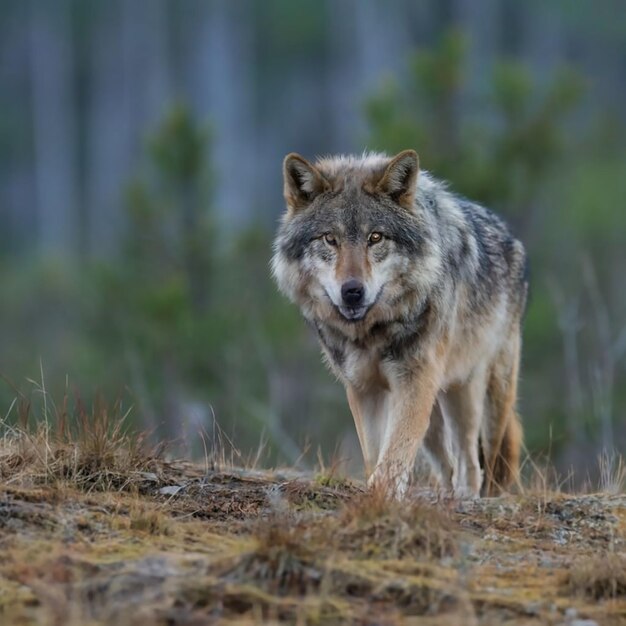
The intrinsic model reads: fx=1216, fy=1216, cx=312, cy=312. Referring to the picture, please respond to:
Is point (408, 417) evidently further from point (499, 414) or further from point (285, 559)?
point (285, 559)

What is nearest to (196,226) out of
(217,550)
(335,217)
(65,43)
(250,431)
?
(250,431)

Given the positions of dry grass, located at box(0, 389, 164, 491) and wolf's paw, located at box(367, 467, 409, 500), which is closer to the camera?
wolf's paw, located at box(367, 467, 409, 500)

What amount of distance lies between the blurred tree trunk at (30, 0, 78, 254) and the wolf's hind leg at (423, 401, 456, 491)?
155 ft

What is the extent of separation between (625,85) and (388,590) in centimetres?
5011

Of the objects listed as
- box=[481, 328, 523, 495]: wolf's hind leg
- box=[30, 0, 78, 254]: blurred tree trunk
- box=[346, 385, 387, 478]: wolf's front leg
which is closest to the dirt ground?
box=[346, 385, 387, 478]: wolf's front leg

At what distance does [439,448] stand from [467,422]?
26cm

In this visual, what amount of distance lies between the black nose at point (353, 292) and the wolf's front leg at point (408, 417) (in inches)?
24.2

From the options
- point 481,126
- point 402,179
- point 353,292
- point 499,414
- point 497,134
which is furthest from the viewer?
point 481,126

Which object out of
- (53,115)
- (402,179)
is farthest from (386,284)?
(53,115)

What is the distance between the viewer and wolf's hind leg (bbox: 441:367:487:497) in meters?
7.98

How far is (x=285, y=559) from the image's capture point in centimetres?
471

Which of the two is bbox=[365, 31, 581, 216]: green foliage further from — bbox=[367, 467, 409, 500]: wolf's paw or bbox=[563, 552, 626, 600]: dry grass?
A: bbox=[563, 552, 626, 600]: dry grass

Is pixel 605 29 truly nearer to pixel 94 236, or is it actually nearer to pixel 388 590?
pixel 94 236

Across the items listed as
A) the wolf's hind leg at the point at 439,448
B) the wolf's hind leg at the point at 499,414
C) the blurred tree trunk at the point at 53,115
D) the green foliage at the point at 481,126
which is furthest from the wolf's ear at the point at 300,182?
the blurred tree trunk at the point at 53,115
